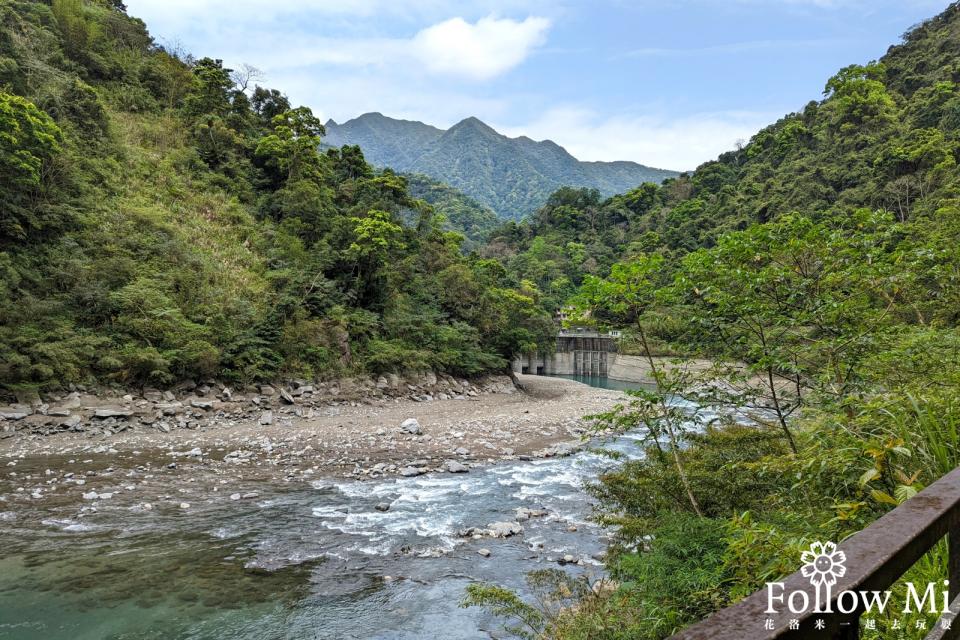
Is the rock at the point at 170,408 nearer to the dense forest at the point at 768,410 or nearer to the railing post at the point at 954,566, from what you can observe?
the dense forest at the point at 768,410

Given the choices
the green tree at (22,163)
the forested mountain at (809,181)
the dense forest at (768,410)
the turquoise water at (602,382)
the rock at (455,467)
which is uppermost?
the forested mountain at (809,181)

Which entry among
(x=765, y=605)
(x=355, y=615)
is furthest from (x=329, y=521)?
(x=765, y=605)

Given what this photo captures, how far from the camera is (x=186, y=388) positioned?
14.7 metres

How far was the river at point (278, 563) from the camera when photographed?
16.6 ft

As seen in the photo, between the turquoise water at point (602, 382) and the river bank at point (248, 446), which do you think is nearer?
the river bank at point (248, 446)

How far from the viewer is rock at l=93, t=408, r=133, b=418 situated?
40.6 feet

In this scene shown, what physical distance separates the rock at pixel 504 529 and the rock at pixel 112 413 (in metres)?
10.9

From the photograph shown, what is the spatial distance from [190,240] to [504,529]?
17.7 metres

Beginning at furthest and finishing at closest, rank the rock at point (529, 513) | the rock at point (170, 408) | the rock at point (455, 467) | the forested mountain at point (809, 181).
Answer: the forested mountain at point (809, 181) → the rock at point (170, 408) → the rock at point (455, 467) → the rock at point (529, 513)

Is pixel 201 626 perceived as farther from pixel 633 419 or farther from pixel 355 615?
pixel 633 419

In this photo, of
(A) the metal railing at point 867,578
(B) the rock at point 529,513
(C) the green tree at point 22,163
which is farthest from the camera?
(C) the green tree at point 22,163

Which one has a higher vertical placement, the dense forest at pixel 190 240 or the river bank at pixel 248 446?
the dense forest at pixel 190 240

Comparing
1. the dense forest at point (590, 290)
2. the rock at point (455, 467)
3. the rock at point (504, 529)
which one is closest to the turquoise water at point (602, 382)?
the dense forest at point (590, 290)

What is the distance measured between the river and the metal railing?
16.8ft
